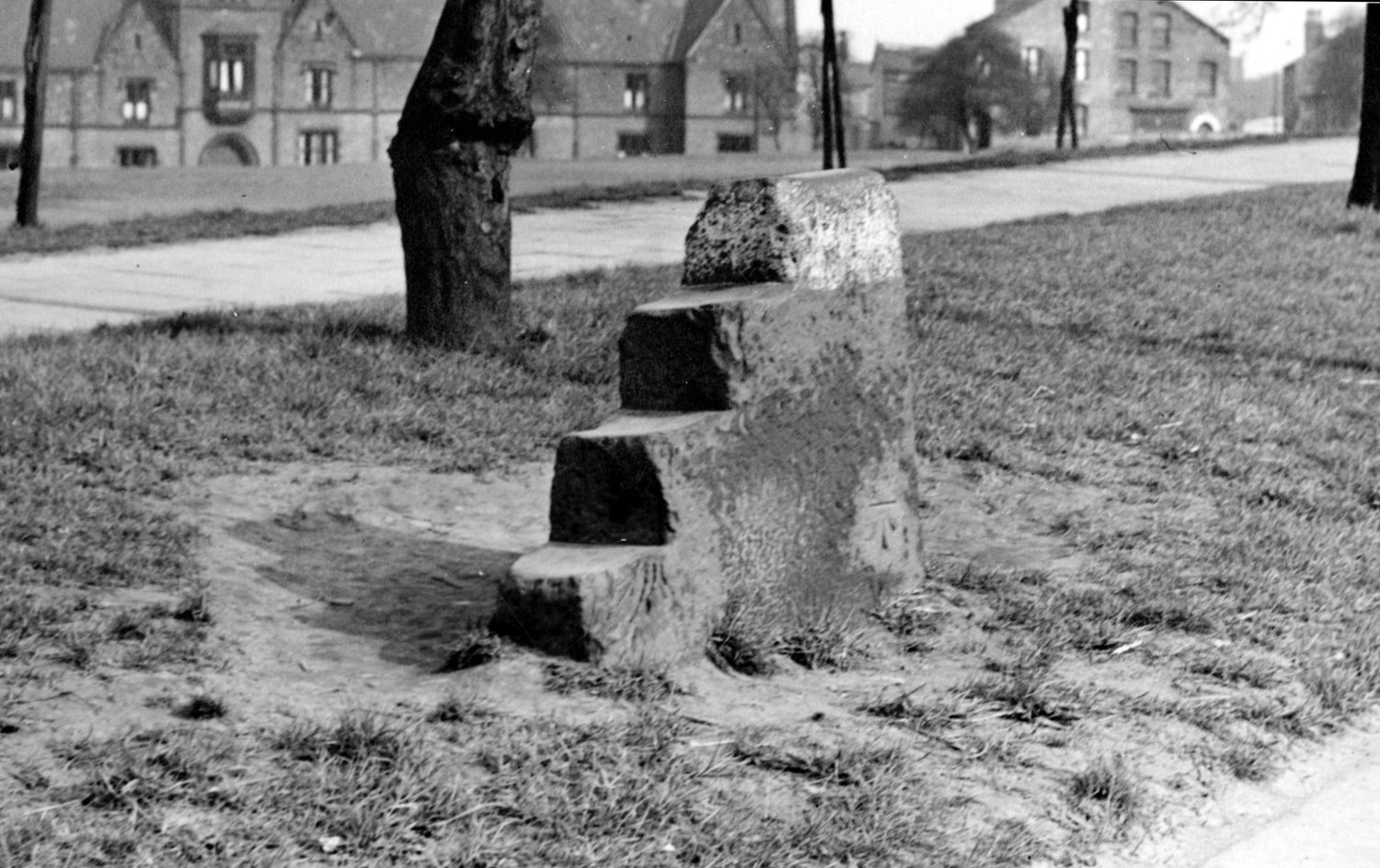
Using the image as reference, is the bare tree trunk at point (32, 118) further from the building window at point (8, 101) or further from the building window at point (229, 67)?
the building window at point (229, 67)

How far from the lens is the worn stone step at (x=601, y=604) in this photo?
4.32 meters

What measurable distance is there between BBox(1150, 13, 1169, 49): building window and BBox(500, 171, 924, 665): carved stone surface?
66.7m

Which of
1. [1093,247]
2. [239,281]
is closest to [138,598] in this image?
[239,281]

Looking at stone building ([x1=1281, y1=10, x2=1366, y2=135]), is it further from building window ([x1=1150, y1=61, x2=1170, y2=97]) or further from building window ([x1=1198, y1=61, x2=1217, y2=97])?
building window ([x1=1150, y1=61, x2=1170, y2=97])

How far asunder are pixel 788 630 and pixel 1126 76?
220ft

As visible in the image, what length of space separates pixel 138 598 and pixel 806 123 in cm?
6209

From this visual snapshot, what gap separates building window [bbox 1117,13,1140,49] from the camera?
69.4 m

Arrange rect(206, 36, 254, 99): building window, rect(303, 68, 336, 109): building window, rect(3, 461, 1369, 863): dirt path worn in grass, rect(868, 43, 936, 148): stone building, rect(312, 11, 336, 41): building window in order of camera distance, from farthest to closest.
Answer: rect(303, 68, 336, 109): building window, rect(312, 11, 336, 41): building window, rect(206, 36, 254, 99): building window, rect(868, 43, 936, 148): stone building, rect(3, 461, 1369, 863): dirt path worn in grass

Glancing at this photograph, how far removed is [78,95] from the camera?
60.8 m

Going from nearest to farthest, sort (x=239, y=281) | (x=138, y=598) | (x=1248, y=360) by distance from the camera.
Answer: (x=138, y=598) < (x=1248, y=360) < (x=239, y=281)

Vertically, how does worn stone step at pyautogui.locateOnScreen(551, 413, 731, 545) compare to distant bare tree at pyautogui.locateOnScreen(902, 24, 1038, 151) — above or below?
below

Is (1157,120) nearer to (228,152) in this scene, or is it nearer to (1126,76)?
(1126,76)

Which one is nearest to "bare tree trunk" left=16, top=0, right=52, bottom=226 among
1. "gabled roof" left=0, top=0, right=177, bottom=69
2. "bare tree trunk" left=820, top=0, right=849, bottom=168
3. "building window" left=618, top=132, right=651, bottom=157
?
"bare tree trunk" left=820, top=0, right=849, bottom=168

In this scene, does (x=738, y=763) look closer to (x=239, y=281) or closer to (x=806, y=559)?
(x=806, y=559)
